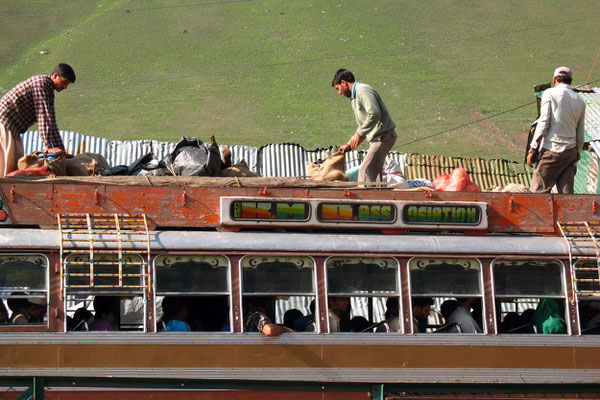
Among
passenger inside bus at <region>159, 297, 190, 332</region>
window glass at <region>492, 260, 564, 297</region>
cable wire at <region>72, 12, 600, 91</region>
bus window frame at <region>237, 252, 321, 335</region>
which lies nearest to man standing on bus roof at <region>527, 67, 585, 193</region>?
window glass at <region>492, 260, 564, 297</region>

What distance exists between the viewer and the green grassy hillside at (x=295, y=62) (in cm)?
3019

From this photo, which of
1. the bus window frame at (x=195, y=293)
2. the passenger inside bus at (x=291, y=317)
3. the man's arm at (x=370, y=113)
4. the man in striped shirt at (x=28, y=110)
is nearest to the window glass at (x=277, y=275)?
the bus window frame at (x=195, y=293)

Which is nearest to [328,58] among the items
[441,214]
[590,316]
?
[441,214]

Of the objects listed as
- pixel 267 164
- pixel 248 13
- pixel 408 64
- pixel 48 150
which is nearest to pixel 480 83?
pixel 408 64

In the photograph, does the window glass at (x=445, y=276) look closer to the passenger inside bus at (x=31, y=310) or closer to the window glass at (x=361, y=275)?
the window glass at (x=361, y=275)

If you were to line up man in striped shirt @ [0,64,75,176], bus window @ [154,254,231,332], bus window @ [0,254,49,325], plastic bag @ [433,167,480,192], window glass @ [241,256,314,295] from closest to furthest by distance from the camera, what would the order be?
bus window @ [0,254,49,325]
bus window @ [154,254,231,332]
window glass @ [241,256,314,295]
man in striped shirt @ [0,64,75,176]
plastic bag @ [433,167,480,192]

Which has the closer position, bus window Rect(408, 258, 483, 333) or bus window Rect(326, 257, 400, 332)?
bus window Rect(326, 257, 400, 332)

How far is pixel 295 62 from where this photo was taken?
3547 centimetres

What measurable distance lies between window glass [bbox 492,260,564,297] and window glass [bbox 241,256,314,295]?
213cm

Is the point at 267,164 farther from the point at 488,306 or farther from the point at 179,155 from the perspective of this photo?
the point at 488,306

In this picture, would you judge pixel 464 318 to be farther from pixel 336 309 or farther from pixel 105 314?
pixel 105 314

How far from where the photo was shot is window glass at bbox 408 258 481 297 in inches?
402

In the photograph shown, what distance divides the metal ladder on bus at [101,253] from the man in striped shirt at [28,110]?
1.46m

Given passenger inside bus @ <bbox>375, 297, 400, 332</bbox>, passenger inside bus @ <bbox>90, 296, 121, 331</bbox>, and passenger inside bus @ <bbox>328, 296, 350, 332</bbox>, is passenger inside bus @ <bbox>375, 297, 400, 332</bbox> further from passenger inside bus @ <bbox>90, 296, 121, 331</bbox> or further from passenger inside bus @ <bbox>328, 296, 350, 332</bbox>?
passenger inside bus @ <bbox>90, 296, 121, 331</bbox>
